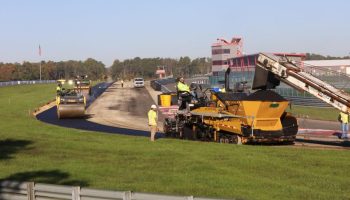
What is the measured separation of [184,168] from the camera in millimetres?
14914

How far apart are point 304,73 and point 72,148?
397 inches

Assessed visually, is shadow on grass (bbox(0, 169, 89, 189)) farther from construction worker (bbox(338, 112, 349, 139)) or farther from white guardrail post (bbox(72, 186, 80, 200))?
construction worker (bbox(338, 112, 349, 139))

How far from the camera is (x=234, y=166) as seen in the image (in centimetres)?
1511

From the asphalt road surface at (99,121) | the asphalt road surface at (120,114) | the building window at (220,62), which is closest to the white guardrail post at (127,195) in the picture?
the asphalt road surface at (99,121)

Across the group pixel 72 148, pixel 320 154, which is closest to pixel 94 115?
pixel 72 148

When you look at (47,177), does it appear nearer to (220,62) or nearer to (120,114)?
(120,114)

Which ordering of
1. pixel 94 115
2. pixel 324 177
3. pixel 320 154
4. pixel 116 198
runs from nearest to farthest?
pixel 116 198 < pixel 324 177 < pixel 320 154 < pixel 94 115

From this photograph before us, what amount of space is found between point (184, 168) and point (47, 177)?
13.0ft

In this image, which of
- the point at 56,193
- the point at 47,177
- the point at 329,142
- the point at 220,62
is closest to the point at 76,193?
the point at 56,193

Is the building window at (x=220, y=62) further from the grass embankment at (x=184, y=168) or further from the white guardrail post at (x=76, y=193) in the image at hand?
the white guardrail post at (x=76, y=193)

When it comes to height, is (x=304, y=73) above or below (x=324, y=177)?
above

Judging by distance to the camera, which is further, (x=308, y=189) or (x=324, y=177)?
(x=324, y=177)

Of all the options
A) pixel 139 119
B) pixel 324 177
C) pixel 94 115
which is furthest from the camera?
pixel 94 115

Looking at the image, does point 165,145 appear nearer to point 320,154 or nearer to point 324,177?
point 320,154
